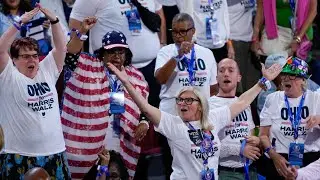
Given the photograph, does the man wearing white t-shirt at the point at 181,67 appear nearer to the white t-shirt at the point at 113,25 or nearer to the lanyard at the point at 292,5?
the white t-shirt at the point at 113,25

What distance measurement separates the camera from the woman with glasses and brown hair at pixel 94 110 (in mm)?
7332

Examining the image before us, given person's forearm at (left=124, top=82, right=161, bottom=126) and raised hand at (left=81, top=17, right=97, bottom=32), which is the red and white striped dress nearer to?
raised hand at (left=81, top=17, right=97, bottom=32)

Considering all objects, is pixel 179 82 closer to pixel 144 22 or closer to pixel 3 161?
pixel 144 22

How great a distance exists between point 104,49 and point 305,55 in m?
2.78

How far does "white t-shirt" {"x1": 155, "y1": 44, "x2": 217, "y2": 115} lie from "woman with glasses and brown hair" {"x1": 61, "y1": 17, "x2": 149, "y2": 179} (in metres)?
0.46

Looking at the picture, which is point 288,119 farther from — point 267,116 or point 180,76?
point 180,76

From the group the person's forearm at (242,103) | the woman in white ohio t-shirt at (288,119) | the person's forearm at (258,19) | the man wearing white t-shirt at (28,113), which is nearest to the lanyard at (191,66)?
the person's forearm at (242,103)

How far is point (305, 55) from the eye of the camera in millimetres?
9148

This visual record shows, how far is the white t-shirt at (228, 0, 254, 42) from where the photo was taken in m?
9.24

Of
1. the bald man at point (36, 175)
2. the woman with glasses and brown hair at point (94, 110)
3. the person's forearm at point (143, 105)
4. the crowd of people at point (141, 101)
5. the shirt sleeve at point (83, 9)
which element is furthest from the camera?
the shirt sleeve at point (83, 9)

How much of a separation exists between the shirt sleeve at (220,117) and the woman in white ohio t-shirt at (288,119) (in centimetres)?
46

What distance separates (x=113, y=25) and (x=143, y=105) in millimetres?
1572

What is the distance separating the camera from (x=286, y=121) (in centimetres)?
730

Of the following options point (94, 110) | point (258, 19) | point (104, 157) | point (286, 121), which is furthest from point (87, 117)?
point (258, 19)
